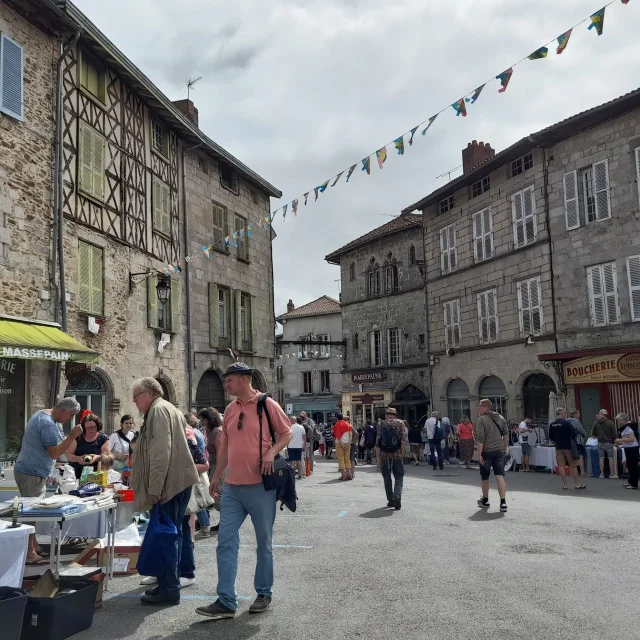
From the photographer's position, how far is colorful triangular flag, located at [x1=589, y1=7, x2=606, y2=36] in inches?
335

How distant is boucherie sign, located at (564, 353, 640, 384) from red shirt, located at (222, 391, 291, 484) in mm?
15538

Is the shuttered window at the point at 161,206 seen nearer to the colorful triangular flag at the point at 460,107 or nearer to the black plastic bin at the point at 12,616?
the colorful triangular flag at the point at 460,107

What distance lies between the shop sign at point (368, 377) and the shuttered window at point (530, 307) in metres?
11.8

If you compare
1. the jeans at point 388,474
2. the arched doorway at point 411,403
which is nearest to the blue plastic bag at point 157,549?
the jeans at point 388,474

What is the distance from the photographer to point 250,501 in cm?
501

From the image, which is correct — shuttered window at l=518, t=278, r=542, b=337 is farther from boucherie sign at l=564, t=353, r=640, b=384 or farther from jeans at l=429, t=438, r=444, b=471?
jeans at l=429, t=438, r=444, b=471

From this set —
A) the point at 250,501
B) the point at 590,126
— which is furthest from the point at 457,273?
the point at 250,501

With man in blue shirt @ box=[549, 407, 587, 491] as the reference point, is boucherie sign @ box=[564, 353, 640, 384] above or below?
above

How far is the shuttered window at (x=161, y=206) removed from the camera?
1791 centimetres

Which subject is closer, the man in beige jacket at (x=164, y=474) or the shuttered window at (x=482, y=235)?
the man in beige jacket at (x=164, y=474)

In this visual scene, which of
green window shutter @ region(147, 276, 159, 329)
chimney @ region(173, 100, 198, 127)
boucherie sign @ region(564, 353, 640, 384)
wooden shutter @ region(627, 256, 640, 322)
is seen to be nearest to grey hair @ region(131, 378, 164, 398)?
green window shutter @ region(147, 276, 159, 329)

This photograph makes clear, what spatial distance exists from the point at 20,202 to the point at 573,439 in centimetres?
1086

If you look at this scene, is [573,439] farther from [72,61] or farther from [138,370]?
[72,61]

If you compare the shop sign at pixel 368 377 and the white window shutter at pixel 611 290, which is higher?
the white window shutter at pixel 611 290
